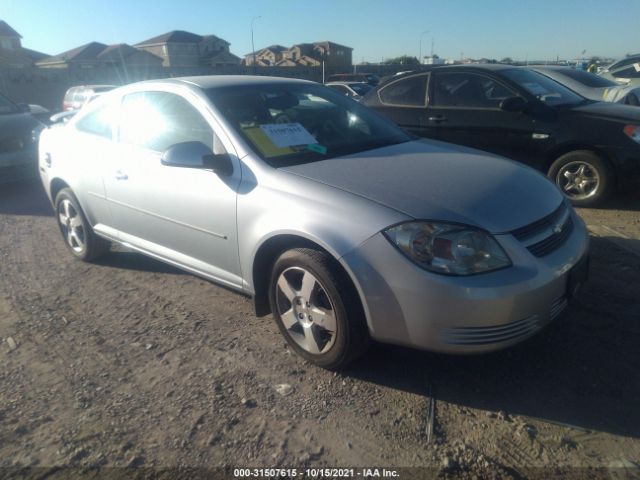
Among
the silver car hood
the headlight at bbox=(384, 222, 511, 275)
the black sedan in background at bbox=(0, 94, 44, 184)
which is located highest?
the silver car hood

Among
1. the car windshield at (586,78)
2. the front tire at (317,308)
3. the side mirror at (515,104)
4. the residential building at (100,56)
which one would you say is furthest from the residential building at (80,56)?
the front tire at (317,308)

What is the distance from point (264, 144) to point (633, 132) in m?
4.10

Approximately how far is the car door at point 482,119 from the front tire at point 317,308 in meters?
3.94

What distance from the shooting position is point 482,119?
18.9 ft

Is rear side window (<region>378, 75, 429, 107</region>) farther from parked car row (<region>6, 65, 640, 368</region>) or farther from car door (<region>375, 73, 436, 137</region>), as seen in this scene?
parked car row (<region>6, 65, 640, 368</region>)

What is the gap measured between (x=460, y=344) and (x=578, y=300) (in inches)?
59.1

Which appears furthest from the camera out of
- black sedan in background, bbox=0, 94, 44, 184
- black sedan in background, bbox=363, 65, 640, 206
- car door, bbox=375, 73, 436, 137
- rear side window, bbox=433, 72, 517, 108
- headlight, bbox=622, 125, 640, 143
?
black sedan in background, bbox=0, 94, 44, 184

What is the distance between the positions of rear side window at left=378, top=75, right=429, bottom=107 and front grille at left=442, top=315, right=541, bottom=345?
4414 mm

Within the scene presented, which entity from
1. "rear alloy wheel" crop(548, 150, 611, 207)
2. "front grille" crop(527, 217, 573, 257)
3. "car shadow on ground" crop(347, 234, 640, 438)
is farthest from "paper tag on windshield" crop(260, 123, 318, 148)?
"rear alloy wheel" crop(548, 150, 611, 207)

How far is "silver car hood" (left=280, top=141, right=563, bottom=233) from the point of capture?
2.39m

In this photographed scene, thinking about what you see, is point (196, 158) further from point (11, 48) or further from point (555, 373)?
point (11, 48)

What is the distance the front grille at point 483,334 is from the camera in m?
2.28

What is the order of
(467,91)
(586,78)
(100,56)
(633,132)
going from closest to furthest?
(633,132) < (467,91) < (586,78) < (100,56)

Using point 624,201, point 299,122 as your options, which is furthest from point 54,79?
point 624,201
